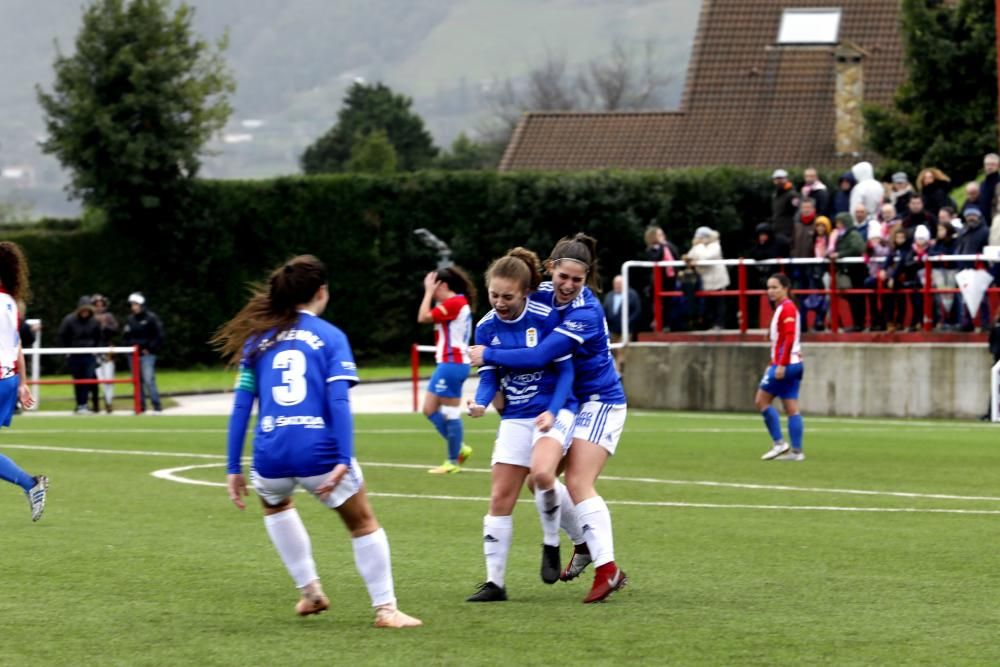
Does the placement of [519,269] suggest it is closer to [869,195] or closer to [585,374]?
[585,374]

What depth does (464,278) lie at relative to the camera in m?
17.8

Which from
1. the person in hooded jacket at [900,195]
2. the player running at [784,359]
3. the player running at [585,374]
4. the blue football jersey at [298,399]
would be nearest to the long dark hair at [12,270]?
the player running at [585,374]

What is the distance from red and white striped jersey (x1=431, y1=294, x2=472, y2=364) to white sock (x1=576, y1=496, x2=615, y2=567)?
852 cm

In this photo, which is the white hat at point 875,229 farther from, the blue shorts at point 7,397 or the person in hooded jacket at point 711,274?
the blue shorts at point 7,397

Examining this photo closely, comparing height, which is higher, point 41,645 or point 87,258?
point 87,258

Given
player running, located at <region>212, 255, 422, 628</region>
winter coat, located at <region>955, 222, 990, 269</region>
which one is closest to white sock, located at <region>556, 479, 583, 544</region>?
player running, located at <region>212, 255, 422, 628</region>

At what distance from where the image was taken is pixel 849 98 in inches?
2074

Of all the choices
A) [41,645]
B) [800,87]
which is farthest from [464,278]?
[800,87]

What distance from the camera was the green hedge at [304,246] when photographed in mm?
43969

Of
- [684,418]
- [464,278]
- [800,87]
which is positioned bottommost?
[684,418]

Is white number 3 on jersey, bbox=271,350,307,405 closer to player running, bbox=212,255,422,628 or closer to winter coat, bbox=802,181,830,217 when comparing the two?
player running, bbox=212,255,422,628

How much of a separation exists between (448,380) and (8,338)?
588 cm

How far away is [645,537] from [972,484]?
15.5ft

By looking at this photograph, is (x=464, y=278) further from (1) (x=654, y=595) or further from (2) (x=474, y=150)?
(2) (x=474, y=150)
